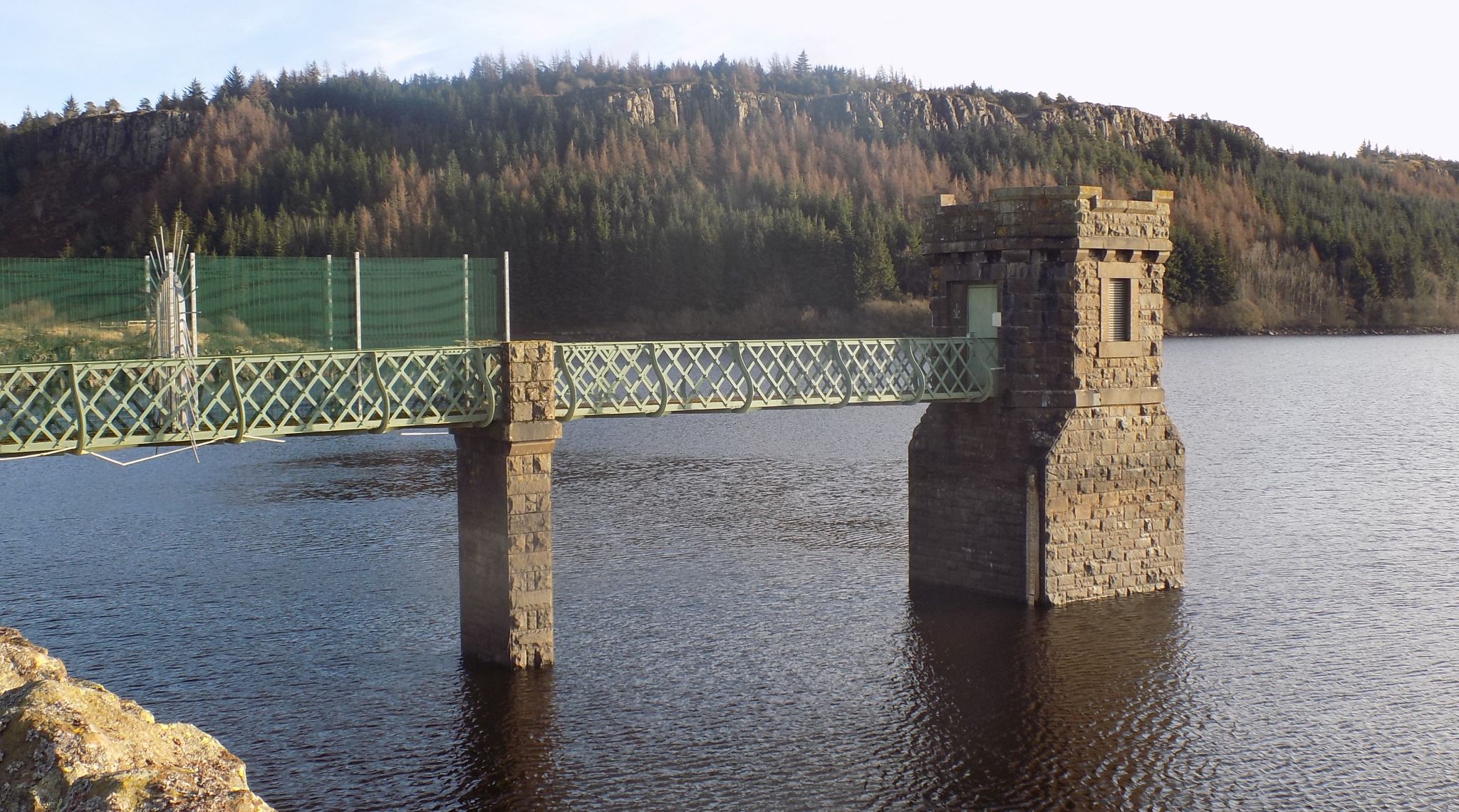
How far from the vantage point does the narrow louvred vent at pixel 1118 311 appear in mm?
31062

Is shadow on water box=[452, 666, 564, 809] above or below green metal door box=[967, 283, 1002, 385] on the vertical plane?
below

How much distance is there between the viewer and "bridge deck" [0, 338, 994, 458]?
2194 centimetres

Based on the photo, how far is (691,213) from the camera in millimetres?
140625

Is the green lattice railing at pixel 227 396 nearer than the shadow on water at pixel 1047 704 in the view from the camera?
Yes

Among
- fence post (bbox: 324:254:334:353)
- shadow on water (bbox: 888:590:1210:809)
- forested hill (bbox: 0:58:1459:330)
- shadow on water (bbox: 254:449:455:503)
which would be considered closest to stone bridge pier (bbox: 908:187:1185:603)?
shadow on water (bbox: 888:590:1210:809)

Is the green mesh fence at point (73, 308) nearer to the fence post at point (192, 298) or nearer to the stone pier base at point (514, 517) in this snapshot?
the fence post at point (192, 298)

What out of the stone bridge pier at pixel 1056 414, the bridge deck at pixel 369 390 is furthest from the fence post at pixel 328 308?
the stone bridge pier at pixel 1056 414

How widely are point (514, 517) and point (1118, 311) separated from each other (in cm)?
1453

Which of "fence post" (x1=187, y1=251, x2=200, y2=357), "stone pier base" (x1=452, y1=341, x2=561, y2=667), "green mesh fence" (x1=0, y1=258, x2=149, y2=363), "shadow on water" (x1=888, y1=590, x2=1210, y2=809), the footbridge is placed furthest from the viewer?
"stone pier base" (x1=452, y1=341, x2=561, y2=667)

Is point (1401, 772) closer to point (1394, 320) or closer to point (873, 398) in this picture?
point (873, 398)

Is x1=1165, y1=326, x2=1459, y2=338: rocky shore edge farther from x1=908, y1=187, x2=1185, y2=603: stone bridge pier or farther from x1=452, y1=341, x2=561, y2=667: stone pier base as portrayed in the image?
x1=452, y1=341, x2=561, y2=667: stone pier base

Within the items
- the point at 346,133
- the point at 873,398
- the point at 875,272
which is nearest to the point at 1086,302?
the point at 873,398

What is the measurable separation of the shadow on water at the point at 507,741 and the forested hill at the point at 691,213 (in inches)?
2917

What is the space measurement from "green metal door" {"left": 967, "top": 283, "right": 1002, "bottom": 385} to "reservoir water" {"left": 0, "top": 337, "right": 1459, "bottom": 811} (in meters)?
5.43
